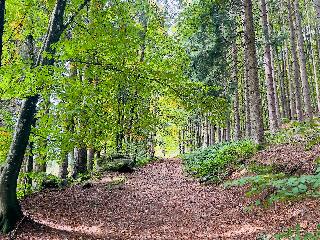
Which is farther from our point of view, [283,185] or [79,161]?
[79,161]

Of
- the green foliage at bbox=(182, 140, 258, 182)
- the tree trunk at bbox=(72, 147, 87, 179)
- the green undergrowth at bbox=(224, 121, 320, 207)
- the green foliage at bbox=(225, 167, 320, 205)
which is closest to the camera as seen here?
the green foliage at bbox=(225, 167, 320, 205)

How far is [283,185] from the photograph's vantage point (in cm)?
691

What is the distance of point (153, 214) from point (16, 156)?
4.72 metres

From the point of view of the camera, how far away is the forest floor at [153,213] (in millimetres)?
8102

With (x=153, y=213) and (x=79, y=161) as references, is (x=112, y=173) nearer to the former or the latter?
(x=79, y=161)

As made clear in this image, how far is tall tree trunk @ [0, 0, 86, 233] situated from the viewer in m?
8.45

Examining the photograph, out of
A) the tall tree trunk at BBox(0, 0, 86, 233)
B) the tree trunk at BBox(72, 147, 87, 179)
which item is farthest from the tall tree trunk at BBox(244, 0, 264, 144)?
the tree trunk at BBox(72, 147, 87, 179)

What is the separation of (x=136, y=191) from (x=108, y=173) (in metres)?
4.74

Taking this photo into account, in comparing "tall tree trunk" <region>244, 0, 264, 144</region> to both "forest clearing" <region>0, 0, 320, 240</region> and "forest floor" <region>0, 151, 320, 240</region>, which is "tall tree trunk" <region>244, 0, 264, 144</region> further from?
"forest floor" <region>0, 151, 320, 240</region>

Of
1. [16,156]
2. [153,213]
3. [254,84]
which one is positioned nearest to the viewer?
[16,156]

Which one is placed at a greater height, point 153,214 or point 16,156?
point 16,156

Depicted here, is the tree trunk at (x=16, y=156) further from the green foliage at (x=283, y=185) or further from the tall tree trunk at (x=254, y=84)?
the tall tree trunk at (x=254, y=84)

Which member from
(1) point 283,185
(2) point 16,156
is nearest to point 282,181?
(1) point 283,185

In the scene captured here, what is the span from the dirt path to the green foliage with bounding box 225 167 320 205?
0.40 metres
